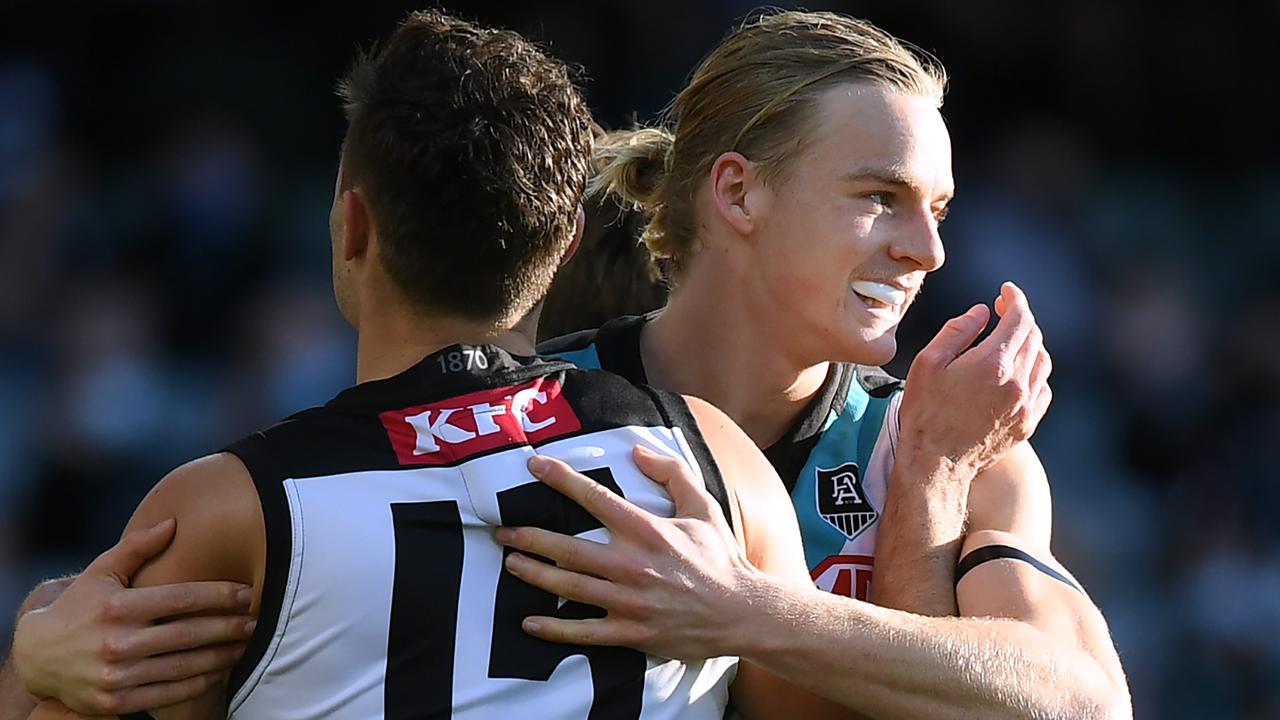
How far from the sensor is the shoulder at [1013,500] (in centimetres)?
319

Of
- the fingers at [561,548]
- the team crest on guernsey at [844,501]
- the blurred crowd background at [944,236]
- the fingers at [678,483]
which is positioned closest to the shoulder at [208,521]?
the fingers at [561,548]

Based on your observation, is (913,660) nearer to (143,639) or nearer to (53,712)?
(143,639)

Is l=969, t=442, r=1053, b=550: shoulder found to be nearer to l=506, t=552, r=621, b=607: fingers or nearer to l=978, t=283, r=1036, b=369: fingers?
l=978, t=283, r=1036, b=369: fingers

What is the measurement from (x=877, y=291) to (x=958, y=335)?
20 centimetres

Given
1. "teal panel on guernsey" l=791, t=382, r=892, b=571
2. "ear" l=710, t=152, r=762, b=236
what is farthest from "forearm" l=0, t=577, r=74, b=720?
"ear" l=710, t=152, r=762, b=236

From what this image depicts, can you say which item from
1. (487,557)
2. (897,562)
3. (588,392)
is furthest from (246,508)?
(897,562)

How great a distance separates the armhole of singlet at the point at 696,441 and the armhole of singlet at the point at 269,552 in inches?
25.1

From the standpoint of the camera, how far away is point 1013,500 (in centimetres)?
324

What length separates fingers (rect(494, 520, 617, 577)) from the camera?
2516mm

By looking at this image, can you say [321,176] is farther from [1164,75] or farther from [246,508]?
[246,508]

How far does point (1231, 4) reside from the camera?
32.2 ft

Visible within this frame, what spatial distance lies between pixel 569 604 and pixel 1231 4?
8502 mm

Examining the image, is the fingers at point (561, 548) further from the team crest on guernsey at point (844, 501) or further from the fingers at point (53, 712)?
the team crest on guernsey at point (844, 501)

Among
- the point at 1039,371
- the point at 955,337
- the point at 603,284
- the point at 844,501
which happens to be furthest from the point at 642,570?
the point at 603,284
